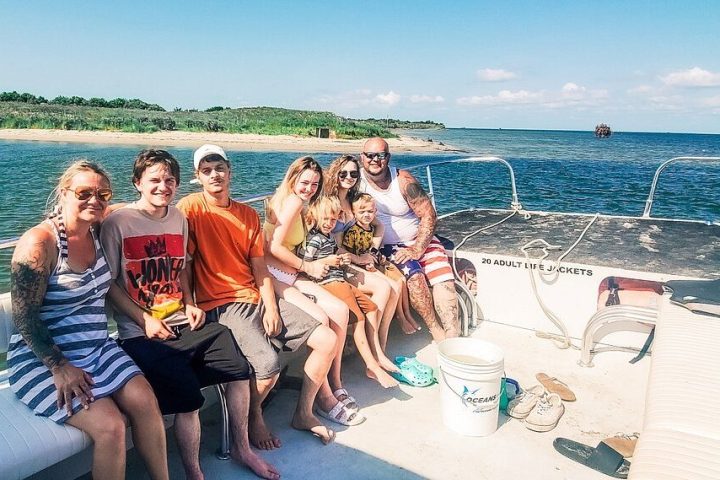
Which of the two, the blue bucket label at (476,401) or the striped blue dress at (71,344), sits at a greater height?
the striped blue dress at (71,344)

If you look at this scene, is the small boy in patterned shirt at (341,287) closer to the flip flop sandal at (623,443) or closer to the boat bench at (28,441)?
the flip flop sandal at (623,443)

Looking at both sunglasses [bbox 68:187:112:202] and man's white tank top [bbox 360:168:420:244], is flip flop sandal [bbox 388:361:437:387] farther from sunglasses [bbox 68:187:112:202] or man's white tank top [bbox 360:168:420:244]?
sunglasses [bbox 68:187:112:202]

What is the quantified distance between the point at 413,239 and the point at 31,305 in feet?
9.51

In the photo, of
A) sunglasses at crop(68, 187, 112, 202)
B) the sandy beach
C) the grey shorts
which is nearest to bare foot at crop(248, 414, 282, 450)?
the grey shorts

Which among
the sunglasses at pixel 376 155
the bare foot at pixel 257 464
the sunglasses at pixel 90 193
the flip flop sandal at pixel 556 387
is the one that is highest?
the sunglasses at pixel 376 155

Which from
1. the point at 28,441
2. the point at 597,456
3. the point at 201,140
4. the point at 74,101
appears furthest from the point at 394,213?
the point at 74,101

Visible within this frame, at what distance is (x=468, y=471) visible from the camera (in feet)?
8.27

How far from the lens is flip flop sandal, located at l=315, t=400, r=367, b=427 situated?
9.55 ft

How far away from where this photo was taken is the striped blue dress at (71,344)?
1982mm

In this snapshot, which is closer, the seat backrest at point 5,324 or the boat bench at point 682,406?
the boat bench at point 682,406

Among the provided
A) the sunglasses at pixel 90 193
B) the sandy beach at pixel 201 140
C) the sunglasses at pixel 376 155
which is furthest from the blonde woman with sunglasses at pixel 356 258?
the sandy beach at pixel 201 140

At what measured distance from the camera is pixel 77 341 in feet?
6.86

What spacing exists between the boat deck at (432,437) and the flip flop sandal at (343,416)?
0.04 meters

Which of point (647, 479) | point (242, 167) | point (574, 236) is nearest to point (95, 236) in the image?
point (647, 479)
